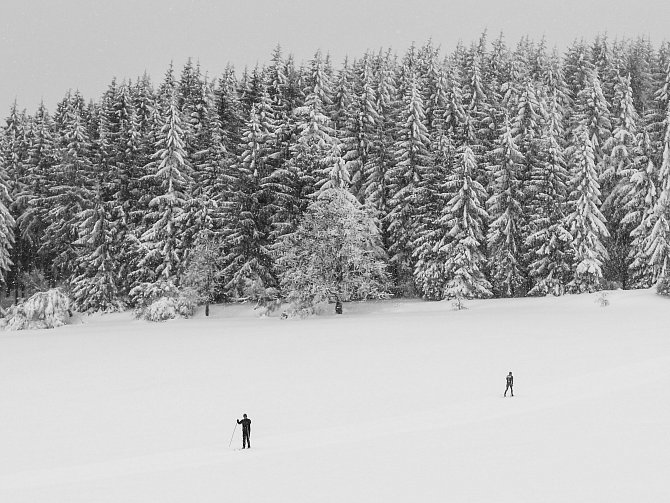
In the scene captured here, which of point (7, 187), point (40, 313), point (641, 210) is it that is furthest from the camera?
point (7, 187)

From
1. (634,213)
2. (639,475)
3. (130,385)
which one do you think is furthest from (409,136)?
(639,475)

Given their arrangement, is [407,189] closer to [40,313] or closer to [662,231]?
[662,231]

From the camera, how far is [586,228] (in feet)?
140

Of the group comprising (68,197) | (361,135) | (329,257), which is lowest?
(329,257)

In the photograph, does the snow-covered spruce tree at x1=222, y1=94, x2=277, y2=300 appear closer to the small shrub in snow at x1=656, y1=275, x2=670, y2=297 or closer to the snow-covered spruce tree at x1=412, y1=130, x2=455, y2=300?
the snow-covered spruce tree at x1=412, y1=130, x2=455, y2=300

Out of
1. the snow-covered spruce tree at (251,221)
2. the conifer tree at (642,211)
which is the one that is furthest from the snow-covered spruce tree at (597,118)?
the snow-covered spruce tree at (251,221)

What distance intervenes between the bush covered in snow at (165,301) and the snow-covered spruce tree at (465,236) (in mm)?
18496

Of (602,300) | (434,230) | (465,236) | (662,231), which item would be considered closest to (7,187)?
(434,230)

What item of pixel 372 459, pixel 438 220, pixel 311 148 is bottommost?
pixel 372 459

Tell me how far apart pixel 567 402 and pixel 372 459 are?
694 cm

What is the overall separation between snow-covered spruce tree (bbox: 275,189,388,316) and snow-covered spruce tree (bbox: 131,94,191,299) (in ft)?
33.6

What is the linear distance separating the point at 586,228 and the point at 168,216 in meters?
30.5

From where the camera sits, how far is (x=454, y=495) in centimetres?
1130

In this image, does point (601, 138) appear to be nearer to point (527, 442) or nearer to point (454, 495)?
point (527, 442)
